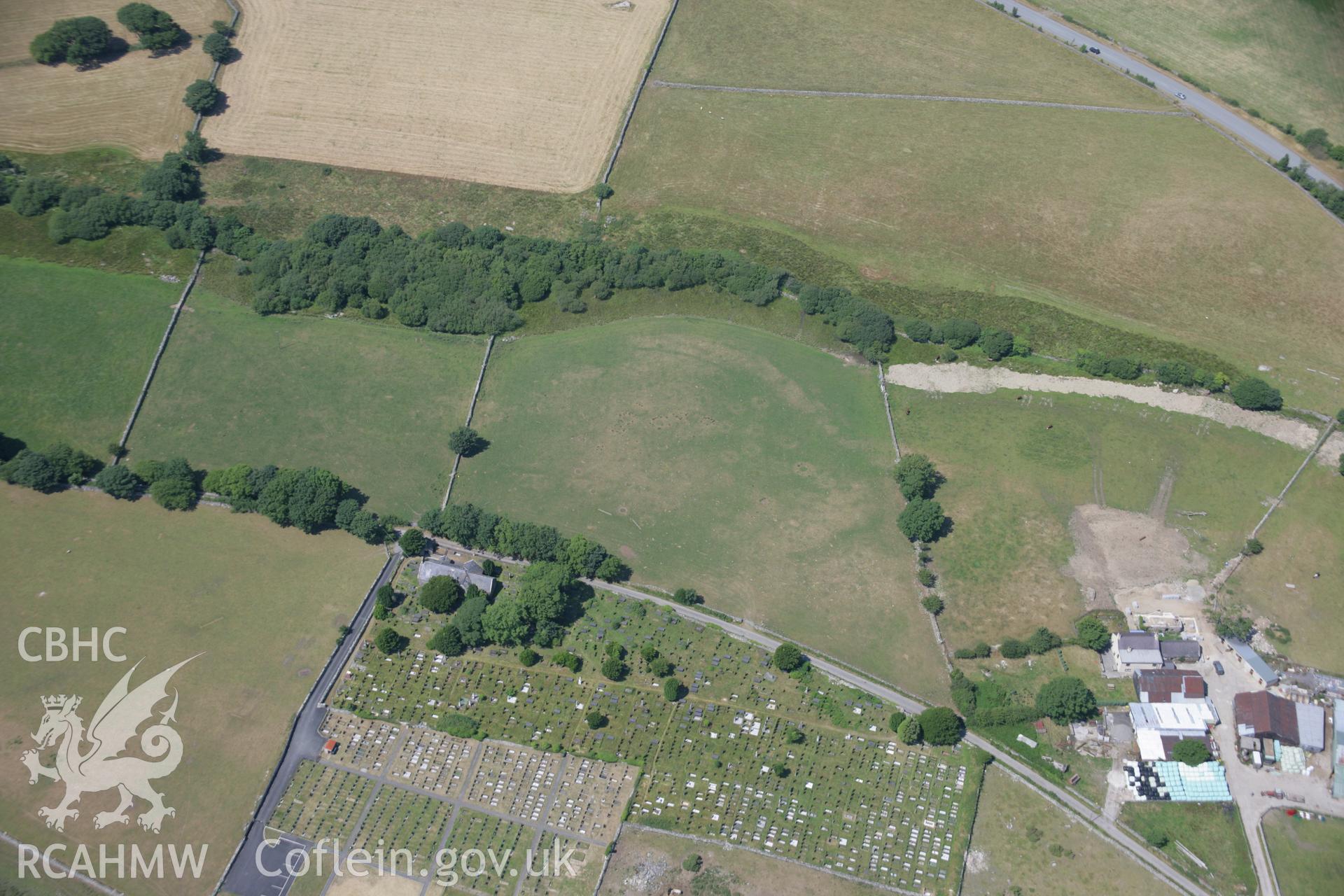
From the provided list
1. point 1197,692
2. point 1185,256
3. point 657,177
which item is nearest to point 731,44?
point 657,177

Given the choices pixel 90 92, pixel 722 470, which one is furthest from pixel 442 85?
pixel 722 470

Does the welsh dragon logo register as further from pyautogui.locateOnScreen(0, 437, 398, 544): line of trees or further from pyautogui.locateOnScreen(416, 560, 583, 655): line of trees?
pyautogui.locateOnScreen(416, 560, 583, 655): line of trees

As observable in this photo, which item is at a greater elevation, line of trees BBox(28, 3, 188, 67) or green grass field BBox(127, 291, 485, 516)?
line of trees BBox(28, 3, 188, 67)

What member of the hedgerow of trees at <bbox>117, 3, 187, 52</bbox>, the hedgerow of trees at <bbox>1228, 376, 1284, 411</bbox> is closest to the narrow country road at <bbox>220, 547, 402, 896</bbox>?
the hedgerow of trees at <bbox>117, 3, 187, 52</bbox>

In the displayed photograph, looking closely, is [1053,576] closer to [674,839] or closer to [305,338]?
[674,839]

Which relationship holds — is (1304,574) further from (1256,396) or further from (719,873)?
(719,873)

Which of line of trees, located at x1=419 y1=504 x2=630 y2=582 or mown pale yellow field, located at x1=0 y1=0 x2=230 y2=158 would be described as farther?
mown pale yellow field, located at x1=0 y1=0 x2=230 y2=158

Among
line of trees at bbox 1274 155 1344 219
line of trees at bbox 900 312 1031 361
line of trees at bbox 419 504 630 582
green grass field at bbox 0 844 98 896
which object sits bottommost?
green grass field at bbox 0 844 98 896
